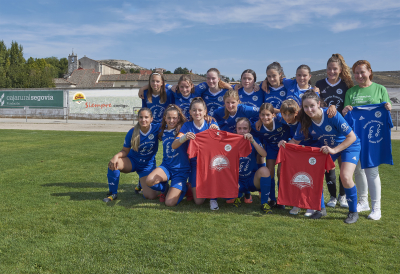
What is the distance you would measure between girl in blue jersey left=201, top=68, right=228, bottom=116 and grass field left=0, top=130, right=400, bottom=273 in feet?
5.26

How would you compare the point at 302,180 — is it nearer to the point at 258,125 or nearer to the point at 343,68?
the point at 258,125

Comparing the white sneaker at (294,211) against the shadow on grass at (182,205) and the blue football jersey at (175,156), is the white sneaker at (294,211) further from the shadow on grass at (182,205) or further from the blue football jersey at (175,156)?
the blue football jersey at (175,156)

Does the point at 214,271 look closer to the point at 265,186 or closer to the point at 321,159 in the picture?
the point at 265,186

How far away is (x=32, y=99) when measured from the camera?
30359 millimetres

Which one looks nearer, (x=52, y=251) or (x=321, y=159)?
(x=52, y=251)

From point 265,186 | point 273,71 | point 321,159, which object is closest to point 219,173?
point 265,186

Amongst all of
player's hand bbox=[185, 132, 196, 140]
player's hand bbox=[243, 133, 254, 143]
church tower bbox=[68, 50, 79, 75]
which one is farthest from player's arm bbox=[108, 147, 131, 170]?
church tower bbox=[68, 50, 79, 75]

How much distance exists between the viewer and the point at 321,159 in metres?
4.01

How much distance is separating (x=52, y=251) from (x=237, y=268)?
1.74 meters

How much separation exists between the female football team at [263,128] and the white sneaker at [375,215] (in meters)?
0.01

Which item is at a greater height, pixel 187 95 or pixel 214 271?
pixel 187 95

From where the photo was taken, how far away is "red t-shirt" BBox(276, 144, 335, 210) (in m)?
4.00

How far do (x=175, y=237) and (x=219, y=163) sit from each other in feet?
4.72

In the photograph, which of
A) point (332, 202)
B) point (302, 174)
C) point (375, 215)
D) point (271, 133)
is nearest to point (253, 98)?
point (271, 133)
